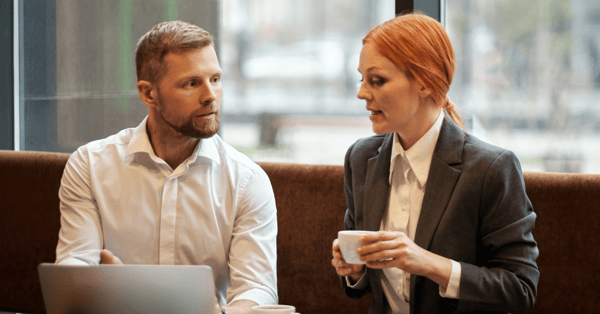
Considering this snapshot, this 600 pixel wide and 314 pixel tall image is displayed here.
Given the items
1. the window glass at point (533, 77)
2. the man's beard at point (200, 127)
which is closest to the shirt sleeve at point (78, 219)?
the man's beard at point (200, 127)

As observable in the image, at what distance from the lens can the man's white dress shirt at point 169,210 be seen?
1.84 meters

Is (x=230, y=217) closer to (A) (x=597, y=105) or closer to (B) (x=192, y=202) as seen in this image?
(B) (x=192, y=202)

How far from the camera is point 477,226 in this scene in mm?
1414

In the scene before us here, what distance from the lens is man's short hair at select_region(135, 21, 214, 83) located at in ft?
5.88

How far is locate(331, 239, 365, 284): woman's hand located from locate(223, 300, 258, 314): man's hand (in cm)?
28

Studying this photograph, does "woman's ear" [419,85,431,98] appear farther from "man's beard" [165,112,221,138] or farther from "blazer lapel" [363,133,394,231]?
"man's beard" [165,112,221,138]

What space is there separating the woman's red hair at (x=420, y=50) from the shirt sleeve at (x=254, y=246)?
0.68m

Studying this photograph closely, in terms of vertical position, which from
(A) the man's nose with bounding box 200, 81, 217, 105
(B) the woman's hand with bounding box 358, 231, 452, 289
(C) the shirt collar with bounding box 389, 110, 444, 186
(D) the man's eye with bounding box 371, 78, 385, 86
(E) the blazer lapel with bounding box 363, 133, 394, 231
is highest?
(D) the man's eye with bounding box 371, 78, 385, 86

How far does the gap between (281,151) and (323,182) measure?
3.07 feet

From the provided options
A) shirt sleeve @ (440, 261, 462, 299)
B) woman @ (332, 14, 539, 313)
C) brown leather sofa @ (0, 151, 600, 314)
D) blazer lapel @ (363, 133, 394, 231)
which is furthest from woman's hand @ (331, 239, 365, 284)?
brown leather sofa @ (0, 151, 600, 314)

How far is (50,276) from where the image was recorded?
103cm

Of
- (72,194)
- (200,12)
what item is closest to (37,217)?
(72,194)

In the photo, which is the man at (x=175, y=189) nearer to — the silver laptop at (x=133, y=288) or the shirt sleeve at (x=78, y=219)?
the shirt sleeve at (x=78, y=219)

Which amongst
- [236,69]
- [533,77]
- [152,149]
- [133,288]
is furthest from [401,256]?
[236,69]
